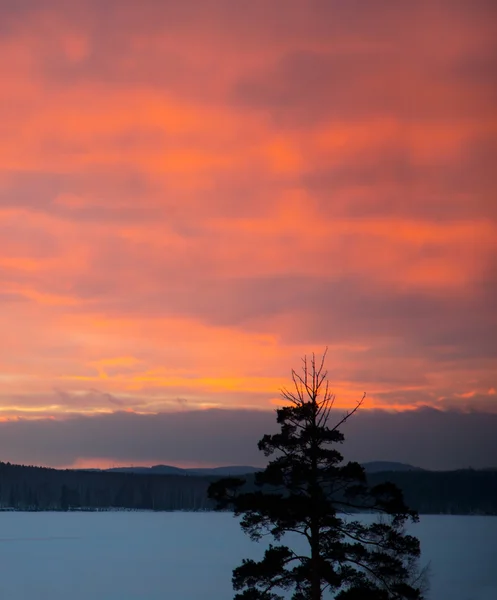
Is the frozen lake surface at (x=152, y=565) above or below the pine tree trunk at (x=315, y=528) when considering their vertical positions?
below

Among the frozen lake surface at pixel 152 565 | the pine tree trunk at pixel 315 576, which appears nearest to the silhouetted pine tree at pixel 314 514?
the pine tree trunk at pixel 315 576

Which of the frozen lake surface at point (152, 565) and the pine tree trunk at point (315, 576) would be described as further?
the frozen lake surface at point (152, 565)

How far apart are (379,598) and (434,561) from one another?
7210cm

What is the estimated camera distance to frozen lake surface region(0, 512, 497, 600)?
65.4 metres

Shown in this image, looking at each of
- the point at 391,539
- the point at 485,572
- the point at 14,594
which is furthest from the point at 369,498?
the point at 485,572

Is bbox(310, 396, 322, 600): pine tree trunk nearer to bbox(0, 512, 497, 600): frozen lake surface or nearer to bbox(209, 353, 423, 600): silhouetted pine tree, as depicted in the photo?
bbox(209, 353, 423, 600): silhouetted pine tree

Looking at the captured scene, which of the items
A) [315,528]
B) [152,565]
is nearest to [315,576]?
[315,528]

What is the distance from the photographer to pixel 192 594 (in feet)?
211

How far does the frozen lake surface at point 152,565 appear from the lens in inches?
2576

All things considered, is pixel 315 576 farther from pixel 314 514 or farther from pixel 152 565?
pixel 152 565

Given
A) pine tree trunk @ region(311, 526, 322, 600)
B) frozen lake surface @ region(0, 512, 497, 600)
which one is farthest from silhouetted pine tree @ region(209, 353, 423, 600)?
frozen lake surface @ region(0, 512, 497, 600)

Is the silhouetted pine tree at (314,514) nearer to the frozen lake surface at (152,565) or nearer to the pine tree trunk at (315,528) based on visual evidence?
the pine tree trunk at (315,528)

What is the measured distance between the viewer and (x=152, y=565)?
3563 inches

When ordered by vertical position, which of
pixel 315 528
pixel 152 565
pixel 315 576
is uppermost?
pixel 315 528
